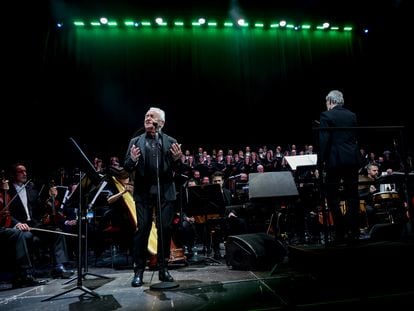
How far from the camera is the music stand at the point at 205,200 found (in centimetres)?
527

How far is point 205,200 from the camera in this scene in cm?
531

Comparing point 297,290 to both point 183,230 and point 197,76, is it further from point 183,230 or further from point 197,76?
point 197,76

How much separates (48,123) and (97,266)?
8.69 m

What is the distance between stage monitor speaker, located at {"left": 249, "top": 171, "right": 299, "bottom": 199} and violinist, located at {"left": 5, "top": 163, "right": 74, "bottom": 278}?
113 inches

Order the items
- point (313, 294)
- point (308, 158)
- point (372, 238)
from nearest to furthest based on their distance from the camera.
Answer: point (313, 294), point (372, 238), point (308, 158)

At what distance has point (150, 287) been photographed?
3217 millimetres

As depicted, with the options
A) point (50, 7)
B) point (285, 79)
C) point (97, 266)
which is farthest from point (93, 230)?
point (285, 79)

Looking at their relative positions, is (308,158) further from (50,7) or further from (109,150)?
(50,7)

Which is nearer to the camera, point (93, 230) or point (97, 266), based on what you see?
point (97, 266)

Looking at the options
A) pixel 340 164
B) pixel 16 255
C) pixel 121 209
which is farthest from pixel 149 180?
pixel 340 164

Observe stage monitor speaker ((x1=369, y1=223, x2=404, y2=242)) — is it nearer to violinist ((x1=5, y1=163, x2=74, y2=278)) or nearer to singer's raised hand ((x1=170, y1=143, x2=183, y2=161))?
singer's raised hand ((x1=170, y1=143, x2=183, y2=161))

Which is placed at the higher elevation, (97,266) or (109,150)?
(109,150)

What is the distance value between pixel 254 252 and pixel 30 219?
3422mm

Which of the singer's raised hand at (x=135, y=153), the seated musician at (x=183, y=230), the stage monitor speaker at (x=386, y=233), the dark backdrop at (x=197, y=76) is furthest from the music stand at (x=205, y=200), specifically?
the dark backdrop at (x=197, y=76)
